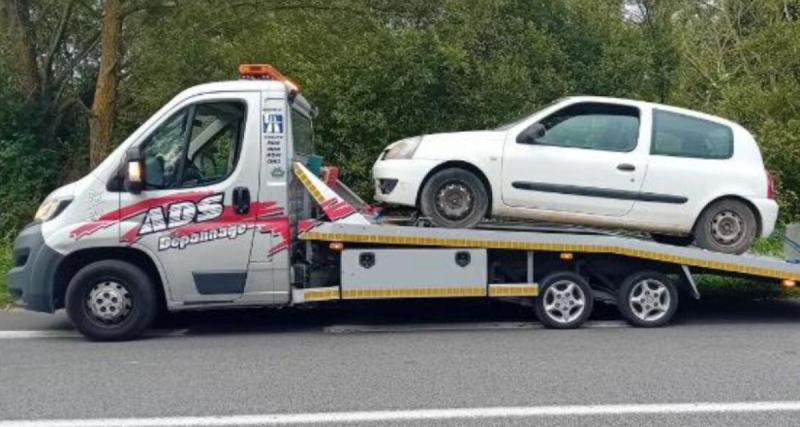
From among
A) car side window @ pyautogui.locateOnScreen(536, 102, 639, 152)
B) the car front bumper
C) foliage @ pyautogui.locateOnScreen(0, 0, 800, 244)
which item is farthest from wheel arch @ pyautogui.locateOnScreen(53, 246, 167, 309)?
foliage @ pyautogui.locateOnScreen(0, 0, 800, 244)

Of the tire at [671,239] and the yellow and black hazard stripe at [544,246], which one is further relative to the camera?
the tire at [671,239]

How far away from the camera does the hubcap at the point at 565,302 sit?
8.56 metres

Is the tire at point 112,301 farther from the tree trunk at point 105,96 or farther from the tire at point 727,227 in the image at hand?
the tree trunk at point 105,96

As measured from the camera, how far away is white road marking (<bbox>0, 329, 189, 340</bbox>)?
8.45 meters

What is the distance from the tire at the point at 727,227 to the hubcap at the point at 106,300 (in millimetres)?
5471

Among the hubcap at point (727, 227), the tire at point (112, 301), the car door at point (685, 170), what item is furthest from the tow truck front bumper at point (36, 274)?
the hubcap at point (727, 227)

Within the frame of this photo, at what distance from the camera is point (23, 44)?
1641 centimetres

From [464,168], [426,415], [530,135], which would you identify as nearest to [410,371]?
[426,415]

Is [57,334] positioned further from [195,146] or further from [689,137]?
[689,137]

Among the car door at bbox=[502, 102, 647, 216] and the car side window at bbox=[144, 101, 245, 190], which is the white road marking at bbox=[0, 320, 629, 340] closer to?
the car door at bbox=[502, 102, 647, 216]

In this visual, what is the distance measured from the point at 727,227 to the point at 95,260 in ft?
19.6

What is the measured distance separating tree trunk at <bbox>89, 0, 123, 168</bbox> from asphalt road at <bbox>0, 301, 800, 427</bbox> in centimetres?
612

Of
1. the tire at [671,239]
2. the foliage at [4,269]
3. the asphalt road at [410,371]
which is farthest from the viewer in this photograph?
the foliage at [4,269]

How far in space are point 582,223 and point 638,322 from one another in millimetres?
1110
